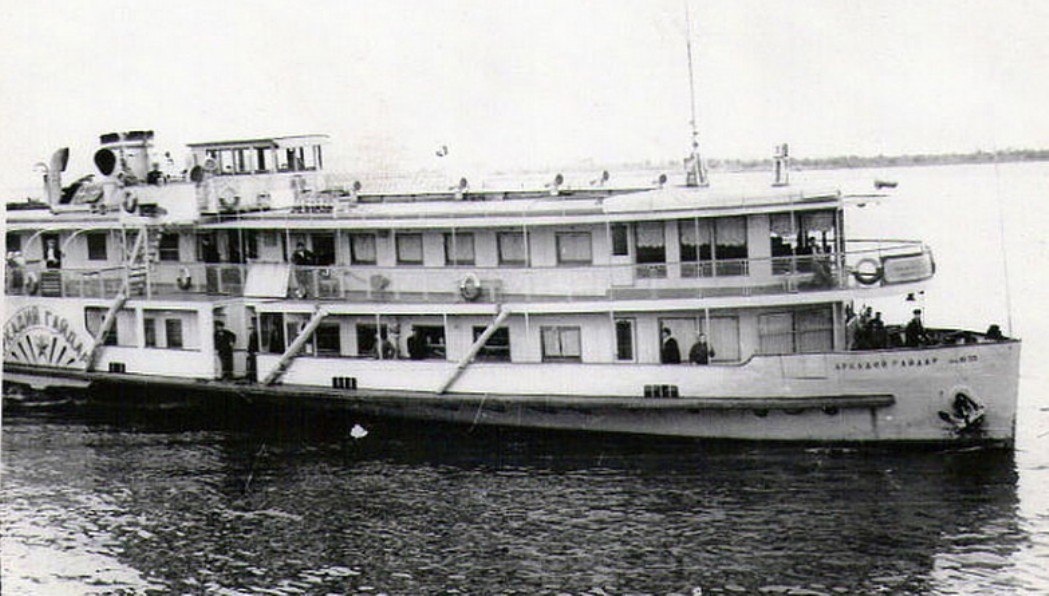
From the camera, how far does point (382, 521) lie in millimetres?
19406

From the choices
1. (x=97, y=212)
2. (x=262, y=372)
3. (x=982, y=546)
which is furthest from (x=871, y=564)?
(x=97, y=212)

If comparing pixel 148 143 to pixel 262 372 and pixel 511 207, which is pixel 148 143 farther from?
pixel 511 207

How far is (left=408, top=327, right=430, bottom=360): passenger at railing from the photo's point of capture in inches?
1008

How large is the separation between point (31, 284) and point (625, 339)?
16.3 metres

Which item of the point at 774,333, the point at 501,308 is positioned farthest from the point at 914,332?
the point at 501,308

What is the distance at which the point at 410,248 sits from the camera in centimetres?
2664

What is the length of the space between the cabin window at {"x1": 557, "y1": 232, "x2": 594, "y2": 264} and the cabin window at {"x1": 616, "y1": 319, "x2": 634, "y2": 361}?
1572mm

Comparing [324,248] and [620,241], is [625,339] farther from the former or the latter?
[324,248]

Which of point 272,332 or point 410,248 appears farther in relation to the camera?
point 272,332

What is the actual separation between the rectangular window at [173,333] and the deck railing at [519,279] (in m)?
0.95

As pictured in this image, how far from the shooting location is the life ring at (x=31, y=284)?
3070cm

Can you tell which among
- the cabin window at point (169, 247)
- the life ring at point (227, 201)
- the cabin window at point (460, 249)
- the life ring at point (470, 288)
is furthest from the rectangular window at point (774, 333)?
the cabin window at point (169, 247)

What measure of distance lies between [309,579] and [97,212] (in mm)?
17299

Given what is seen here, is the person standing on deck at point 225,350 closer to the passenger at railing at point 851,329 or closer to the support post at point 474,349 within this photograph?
the support post at point 474,349
